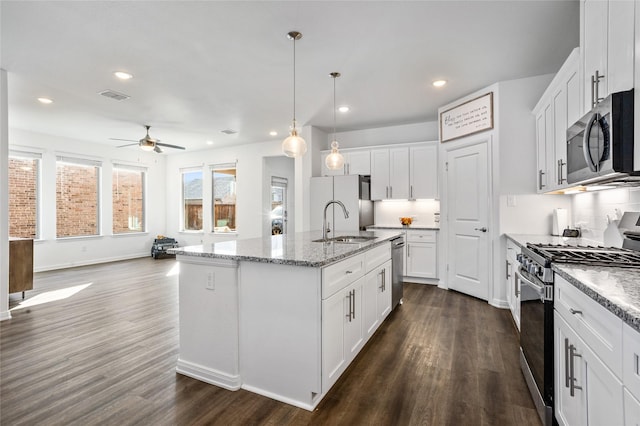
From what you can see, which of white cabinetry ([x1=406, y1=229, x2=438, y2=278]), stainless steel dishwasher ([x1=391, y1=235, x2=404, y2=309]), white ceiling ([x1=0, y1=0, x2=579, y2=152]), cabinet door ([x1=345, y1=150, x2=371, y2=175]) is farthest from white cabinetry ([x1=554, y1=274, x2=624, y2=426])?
cabinet door ([x1=345, y1=150, x2=371, y2=175])

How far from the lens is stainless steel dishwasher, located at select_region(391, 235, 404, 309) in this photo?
361cm

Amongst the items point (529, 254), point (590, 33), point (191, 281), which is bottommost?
point (191, 281)

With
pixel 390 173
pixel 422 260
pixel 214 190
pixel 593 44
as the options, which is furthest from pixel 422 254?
pixel 214 190

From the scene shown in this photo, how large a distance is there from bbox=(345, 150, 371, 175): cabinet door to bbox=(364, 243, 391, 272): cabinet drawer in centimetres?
263

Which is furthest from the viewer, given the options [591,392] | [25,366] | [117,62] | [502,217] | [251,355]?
[502,217]

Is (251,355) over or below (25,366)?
over

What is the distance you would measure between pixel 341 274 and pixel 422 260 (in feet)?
11.0

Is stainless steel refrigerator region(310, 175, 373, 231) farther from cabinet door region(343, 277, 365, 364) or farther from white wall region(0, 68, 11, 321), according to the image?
white wall region(0, 68, 11, 321)

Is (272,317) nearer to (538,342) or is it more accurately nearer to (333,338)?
(333,338)

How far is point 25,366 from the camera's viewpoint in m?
2.46

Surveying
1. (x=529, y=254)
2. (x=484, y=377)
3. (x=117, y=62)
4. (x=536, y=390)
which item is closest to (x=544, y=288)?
(x=529, y=254)

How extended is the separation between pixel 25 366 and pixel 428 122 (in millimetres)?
6064

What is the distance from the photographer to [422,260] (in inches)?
204

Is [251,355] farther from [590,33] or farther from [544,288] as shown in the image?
[590,33]
